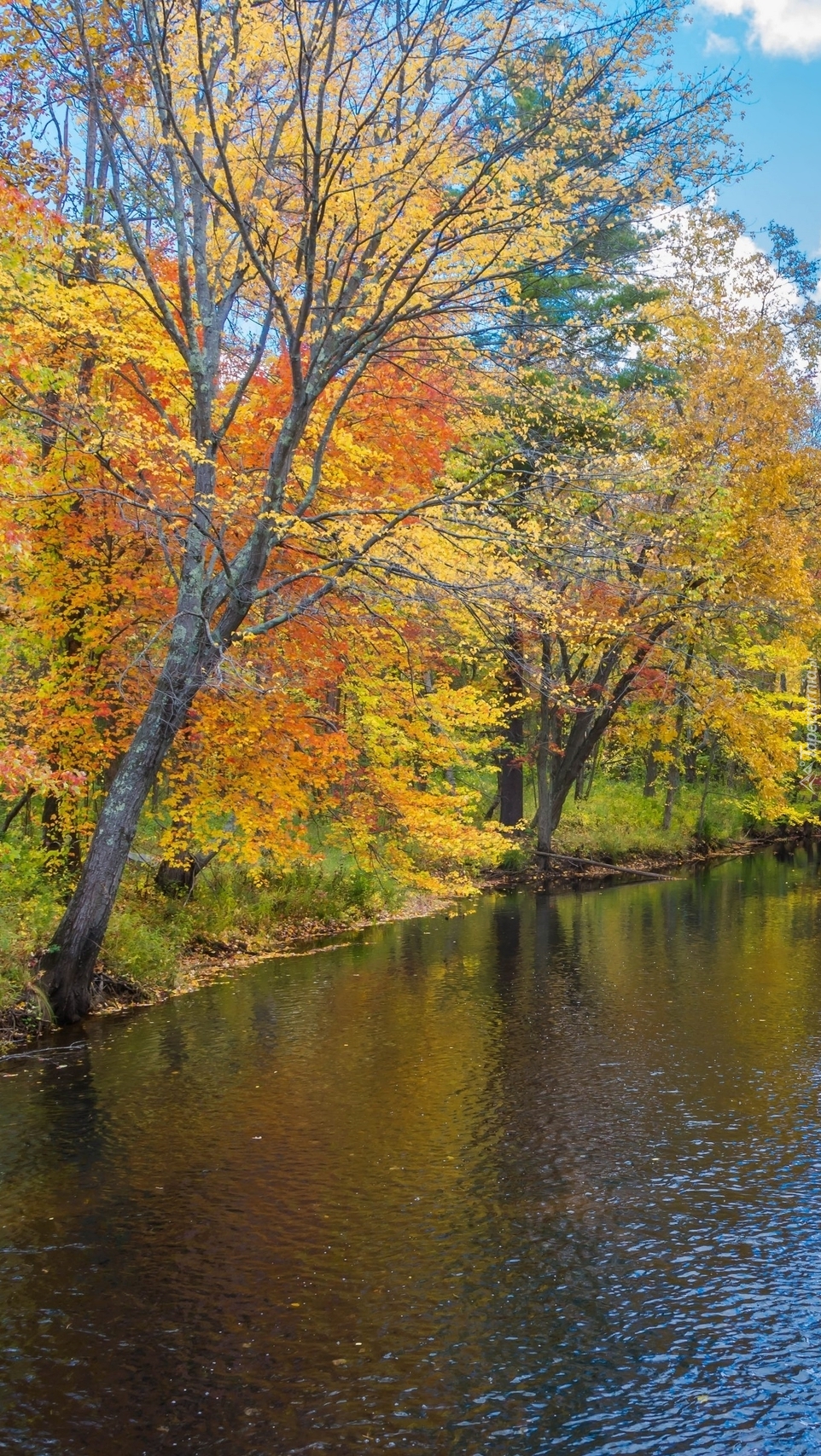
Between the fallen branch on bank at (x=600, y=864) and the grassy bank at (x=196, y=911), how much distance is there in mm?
387

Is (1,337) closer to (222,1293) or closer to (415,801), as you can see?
(222,1293)

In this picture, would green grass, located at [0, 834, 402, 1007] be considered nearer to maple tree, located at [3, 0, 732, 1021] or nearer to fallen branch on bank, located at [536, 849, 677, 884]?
maple tree, located at [3, 0, 732, 1021]

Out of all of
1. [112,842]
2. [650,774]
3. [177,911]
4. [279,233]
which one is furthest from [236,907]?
[650,774]

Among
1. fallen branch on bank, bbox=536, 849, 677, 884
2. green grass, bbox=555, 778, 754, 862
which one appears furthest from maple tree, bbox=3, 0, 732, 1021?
green grass, bbox=555, 778, 754, 862

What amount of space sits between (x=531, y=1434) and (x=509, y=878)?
20.5 metres

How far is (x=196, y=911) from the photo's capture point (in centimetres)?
1620

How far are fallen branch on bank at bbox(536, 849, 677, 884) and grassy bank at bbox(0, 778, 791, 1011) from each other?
0.39 metres

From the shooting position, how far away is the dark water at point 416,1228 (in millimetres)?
5168

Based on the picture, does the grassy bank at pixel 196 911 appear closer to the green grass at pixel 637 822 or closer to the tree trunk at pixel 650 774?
the green grass at pixel 637 822

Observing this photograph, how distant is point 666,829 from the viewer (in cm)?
3114

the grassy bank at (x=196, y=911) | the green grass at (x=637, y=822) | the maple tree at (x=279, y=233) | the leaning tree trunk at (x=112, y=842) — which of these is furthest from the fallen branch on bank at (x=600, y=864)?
the leaning tree trunk at (x=112, y=842)

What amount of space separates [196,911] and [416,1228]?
9666 mm

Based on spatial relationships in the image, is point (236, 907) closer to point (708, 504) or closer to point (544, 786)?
point (544, 786)

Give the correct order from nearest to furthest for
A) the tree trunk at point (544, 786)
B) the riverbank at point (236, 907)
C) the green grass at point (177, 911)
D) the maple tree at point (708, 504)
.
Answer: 1. the green grass at point (177, 911)
2. the riverbank at point (236, 907)
3. the maple tree at point (708, 504)
4. the tree trunk at point (544, 786)
